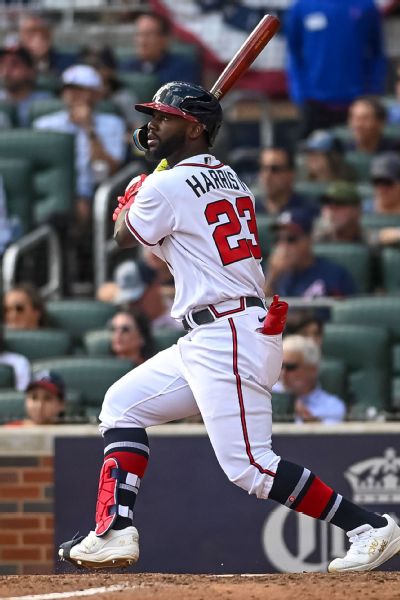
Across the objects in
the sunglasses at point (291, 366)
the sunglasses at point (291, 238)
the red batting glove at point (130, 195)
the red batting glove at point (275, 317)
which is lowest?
the sunglasses at point (291, 366)

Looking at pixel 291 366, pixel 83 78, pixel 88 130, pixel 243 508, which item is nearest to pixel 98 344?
pixel 291 366

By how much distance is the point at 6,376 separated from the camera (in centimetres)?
735

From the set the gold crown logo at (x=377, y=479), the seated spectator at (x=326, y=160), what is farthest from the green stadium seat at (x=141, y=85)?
the gold crown logo at (x=377, y=479)

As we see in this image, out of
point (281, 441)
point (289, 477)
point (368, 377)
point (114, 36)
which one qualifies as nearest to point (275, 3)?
point (114, 36)

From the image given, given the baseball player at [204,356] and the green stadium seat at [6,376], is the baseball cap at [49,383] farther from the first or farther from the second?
the baseball player at [204,356]

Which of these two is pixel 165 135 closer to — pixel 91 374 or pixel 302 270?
pixel 91 374

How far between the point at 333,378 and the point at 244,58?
91.8 inches

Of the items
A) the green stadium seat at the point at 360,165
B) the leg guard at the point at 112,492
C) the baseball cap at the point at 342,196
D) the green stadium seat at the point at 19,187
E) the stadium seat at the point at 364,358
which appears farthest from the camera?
the green stadium seat at the point at 360,165

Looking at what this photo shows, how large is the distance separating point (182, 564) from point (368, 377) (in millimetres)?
1534

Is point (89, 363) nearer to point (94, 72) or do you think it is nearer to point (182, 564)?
point (182, 564)

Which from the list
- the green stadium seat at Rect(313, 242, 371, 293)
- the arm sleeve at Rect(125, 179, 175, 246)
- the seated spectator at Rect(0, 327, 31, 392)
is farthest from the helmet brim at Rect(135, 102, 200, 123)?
the green stadium seat at Rect(313, 242, 371, 293)

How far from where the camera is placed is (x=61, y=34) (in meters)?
11.9

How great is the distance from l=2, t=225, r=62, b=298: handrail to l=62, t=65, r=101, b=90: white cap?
3.84ft

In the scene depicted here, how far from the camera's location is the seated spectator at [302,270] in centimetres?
797
